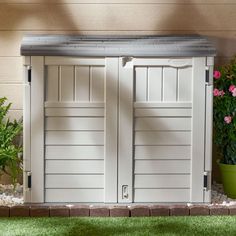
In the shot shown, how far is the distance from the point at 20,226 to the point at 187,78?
5.06 feet

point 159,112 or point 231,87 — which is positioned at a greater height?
point 231,87

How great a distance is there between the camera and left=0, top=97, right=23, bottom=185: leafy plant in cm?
511

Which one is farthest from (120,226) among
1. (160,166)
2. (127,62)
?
(127,62)

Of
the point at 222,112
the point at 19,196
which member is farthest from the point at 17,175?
the point at 222,112

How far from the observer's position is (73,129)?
16.3 feet

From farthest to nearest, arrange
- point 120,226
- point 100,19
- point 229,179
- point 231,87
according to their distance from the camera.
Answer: point 100,19 < point 229,179 < point 231,87 < point 120,226

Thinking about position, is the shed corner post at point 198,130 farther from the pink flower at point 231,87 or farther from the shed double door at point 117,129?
the pink flower at point 231,87

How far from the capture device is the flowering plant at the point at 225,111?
519 centimetres

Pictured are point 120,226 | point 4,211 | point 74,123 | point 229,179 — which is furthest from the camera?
point 229,179

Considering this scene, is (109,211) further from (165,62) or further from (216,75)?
(216,75)

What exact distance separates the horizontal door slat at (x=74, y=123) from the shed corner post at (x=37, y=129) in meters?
0.07

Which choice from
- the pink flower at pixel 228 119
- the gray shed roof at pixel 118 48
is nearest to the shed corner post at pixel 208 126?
the gray shed roof at pixel 118 48

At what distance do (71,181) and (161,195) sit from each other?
649 millimetres

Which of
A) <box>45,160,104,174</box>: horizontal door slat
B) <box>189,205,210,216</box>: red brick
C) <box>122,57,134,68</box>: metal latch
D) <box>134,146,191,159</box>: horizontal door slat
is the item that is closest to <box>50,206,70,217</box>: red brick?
<box>45,160,104,174</box>: horizontal door slat
